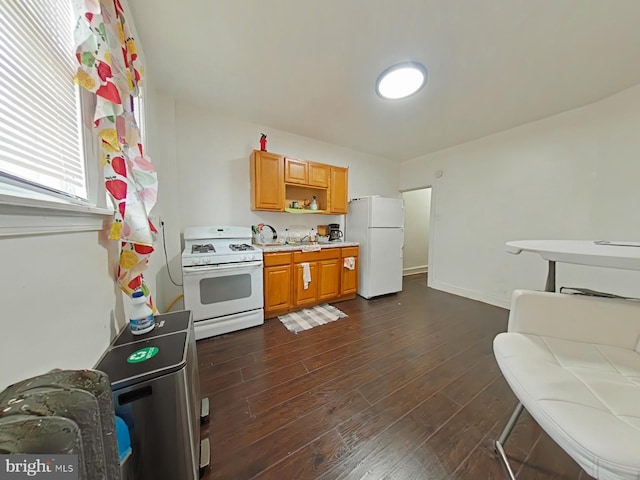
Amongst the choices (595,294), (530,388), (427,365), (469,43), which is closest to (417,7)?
(469,43)

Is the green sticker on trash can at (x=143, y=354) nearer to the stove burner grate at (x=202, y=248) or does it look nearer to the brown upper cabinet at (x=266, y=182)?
the stove burner grate at (x=202, y=248)

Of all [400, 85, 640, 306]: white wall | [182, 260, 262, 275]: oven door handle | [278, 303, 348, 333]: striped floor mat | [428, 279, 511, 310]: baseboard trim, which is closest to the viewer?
[182, 260, 262, 275]: oven door handle

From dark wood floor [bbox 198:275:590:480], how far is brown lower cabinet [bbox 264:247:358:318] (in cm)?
38

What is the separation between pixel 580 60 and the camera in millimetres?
1718

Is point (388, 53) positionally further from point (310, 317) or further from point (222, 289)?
point (310, 317)

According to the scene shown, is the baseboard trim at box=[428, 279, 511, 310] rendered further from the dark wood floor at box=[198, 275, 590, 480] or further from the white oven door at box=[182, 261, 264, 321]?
the white oven door at box=[182, 261, 264, 321]

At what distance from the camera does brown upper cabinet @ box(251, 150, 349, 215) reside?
2678 mm

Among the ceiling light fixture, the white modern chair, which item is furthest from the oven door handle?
the ceiling light fixture

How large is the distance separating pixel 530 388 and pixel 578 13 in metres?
2.26

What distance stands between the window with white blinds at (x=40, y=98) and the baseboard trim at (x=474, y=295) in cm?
417

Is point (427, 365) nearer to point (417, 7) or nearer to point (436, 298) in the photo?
point (436, 298)

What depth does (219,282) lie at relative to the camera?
2.17 metres

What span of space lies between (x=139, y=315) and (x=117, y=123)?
923 millimetres

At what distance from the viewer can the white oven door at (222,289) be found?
2047 millimetres
